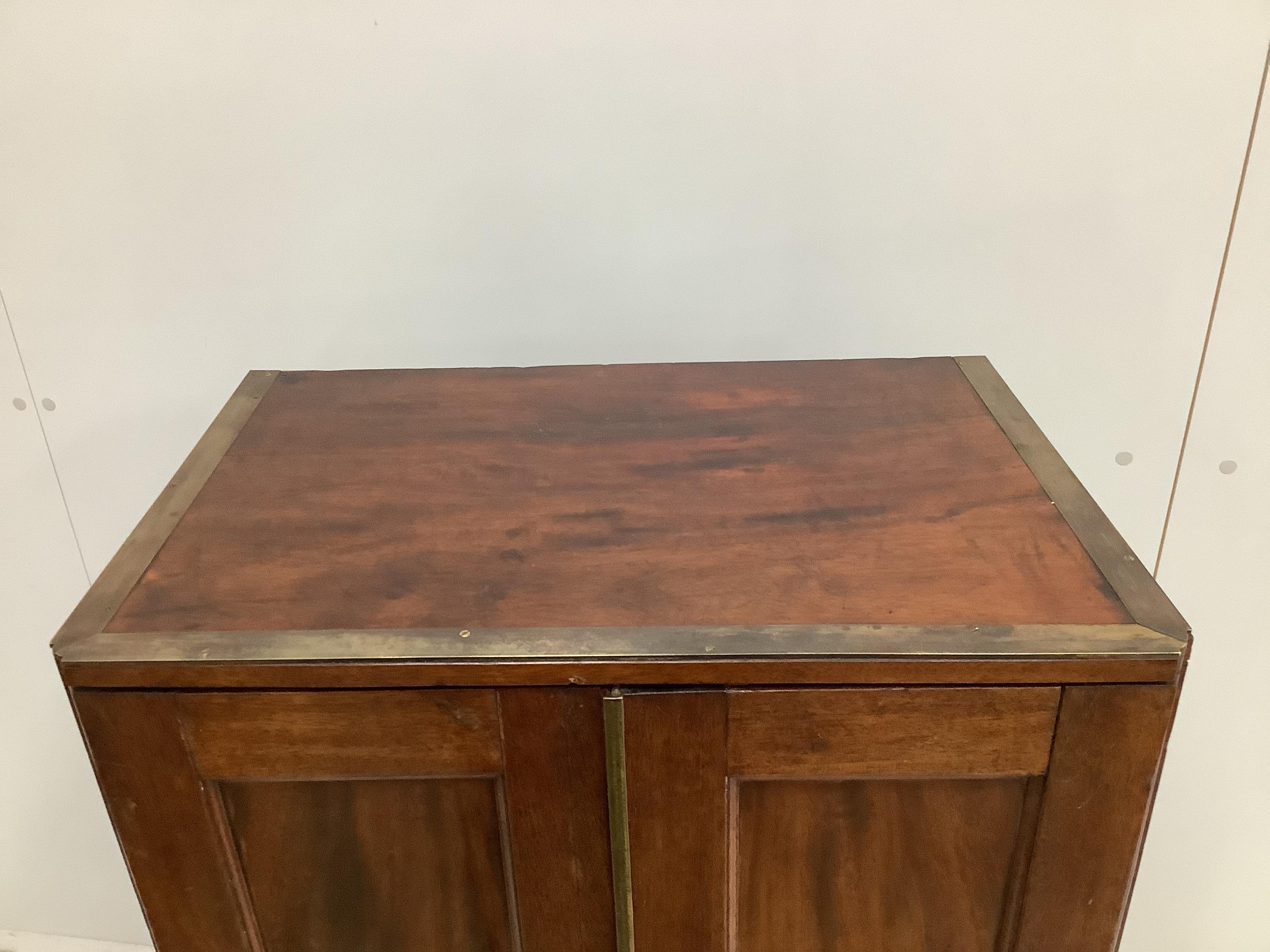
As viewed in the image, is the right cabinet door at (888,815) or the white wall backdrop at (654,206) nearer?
the right cabinet door at (888,815)

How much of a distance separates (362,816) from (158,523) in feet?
0.94

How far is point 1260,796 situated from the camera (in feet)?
4.48

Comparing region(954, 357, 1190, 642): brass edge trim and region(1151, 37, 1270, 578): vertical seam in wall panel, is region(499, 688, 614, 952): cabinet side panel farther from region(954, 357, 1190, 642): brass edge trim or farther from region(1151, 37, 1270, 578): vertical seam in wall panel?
region(1151, 37, 1270, 578): vertical seam in wall panel

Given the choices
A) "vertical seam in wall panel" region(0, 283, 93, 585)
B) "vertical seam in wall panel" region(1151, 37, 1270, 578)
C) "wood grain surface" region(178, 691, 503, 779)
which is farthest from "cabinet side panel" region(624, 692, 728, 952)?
"vertical seam in wall panel" region(0, 283, 93, 585)

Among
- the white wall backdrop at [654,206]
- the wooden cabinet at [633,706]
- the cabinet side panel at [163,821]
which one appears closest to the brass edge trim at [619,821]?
the wooden cabinet at [633,706]

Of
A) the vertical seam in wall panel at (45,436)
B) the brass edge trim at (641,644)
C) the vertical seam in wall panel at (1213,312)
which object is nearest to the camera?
the brass edge trim at (641,644)

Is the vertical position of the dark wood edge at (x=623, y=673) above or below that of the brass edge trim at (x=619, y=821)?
above

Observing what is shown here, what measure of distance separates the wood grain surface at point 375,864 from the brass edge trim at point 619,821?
86mm

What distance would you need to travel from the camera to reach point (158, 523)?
0.83m

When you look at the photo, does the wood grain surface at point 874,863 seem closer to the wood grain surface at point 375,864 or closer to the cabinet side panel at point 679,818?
the cabinet side panel at point 679,818

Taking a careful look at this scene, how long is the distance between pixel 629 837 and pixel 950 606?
279mm

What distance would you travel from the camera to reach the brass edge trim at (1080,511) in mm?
697

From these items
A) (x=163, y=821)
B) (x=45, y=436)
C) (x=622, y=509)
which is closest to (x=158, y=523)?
(x=163, y=821)

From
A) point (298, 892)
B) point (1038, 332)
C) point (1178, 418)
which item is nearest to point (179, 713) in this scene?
point (298, 892)
